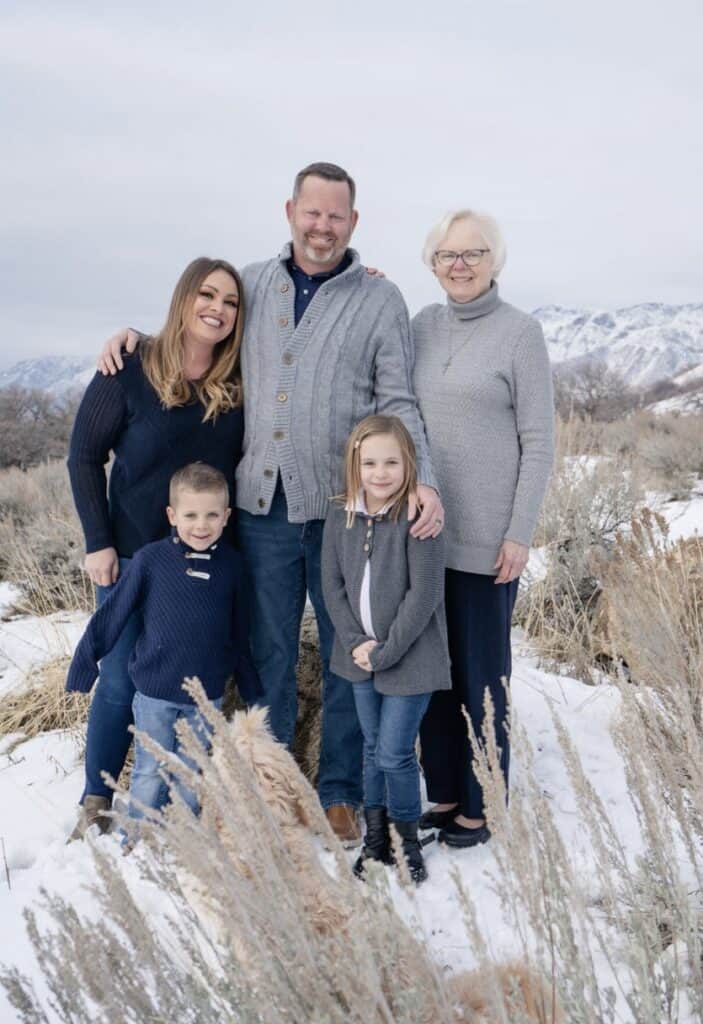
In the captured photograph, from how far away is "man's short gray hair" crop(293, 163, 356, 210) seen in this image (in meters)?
3.25

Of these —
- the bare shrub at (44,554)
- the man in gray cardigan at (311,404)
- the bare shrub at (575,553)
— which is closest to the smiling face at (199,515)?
the man in gray cardigan at (311,404)

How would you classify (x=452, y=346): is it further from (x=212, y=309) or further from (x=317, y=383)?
(x=212, y=309)

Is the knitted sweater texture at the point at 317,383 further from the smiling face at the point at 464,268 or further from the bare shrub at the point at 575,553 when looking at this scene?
the bare shrub at the point at 575,553

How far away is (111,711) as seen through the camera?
11.5ft

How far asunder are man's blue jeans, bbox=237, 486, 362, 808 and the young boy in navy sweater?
15cm

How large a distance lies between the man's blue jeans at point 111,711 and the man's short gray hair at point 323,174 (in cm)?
171

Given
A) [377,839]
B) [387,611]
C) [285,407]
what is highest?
[285,407]

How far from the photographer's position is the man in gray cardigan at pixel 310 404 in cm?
329

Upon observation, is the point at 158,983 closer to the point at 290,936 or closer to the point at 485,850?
the point at 290,936

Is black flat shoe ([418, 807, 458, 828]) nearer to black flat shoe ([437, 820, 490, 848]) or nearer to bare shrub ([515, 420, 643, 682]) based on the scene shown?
black flat shoe ([437, 820, 490, 848])

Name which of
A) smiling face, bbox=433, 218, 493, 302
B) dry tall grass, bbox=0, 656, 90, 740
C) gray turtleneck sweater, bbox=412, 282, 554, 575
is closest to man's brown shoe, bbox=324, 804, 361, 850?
gray turtleneck sweater, bbox=412, 282, 554, 575

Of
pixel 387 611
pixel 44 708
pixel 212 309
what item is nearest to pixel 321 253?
pixel 212 309

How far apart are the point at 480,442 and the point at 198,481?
43.6 inches

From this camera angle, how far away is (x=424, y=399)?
3.28 metres
